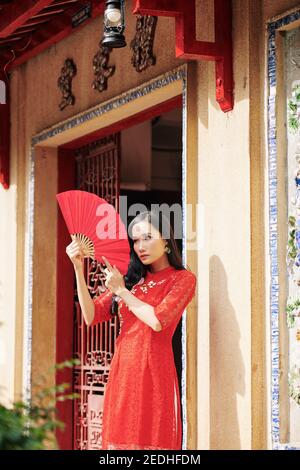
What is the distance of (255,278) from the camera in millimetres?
4586

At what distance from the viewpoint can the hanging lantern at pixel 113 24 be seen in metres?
4.62

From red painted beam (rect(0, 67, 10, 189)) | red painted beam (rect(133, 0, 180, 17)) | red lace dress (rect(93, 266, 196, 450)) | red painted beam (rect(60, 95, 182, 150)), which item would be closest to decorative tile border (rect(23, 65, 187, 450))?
red painted beam (rect(60, 95, 182, 150))

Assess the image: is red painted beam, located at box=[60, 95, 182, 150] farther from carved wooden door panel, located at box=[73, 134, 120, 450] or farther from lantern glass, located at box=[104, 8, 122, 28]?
lantern glass, located at box=[104, 8, 122, 28]

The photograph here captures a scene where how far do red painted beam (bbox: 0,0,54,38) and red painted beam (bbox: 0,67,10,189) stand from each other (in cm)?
159

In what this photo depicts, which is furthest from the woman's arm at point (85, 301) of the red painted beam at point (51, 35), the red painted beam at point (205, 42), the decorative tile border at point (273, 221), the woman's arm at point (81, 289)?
the red painted beam at point (51, 35)

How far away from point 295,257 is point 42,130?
319 cm

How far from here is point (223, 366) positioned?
187 inches

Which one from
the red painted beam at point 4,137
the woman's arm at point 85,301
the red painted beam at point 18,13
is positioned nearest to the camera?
the woman's arm at point 85,301

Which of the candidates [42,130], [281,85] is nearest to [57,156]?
[42,130]

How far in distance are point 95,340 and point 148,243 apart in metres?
2.11

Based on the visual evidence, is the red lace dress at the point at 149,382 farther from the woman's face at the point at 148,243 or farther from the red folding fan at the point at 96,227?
the red folding fan at the point at 96,227

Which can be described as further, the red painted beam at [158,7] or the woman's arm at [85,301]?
the woman's arm at [85,301]

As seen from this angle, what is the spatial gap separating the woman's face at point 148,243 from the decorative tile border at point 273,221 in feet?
2.03

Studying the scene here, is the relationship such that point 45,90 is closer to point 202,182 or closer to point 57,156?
point 57,156
